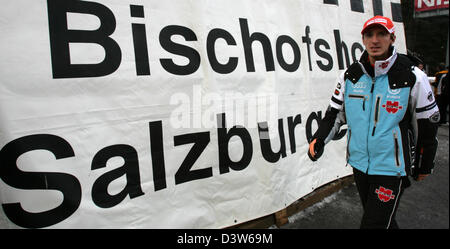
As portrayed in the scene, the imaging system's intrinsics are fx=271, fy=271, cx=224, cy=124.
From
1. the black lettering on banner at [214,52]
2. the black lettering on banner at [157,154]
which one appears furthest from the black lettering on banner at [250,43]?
the black lettering on banner at [157,154]

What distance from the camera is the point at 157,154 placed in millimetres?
1862

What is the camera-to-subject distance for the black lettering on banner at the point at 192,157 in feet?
6.40

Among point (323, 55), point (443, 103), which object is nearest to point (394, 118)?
point (323, 55)

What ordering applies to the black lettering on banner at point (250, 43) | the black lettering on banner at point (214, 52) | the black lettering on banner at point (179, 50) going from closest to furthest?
the black lettering on banner at point (179, 50) < the black lettering on banner at point (214, 52) < the black lettering on banner at point (250, 43)

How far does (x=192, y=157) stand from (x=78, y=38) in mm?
1061

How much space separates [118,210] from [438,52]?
58.9ft

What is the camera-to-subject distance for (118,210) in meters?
1.74

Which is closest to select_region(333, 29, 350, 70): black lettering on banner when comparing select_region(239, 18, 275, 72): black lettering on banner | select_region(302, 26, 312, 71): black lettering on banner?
select_region(302, 26, 312, 71): black lettering on banner

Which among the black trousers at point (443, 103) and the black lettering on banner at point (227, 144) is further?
the black trousers at point (443, 103)

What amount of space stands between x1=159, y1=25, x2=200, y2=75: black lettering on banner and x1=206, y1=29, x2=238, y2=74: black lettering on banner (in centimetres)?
11

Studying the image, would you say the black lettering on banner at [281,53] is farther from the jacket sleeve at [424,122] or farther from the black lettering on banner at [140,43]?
the black lettering on banner at [140,43]

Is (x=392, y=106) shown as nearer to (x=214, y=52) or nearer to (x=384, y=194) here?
(x=384, y=194)

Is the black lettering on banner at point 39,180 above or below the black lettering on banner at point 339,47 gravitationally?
below

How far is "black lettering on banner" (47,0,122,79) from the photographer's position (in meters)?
1.54
